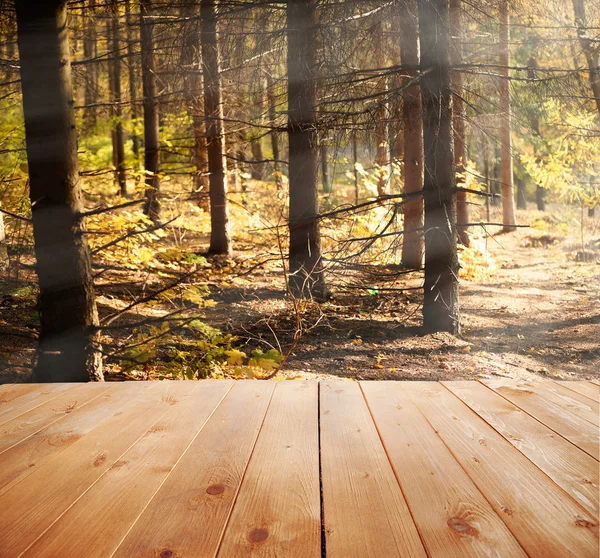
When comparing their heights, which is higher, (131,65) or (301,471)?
(131,65)

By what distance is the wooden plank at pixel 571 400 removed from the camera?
222 cm

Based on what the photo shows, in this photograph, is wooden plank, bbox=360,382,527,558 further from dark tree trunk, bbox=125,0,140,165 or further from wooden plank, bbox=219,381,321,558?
dark tree trunk, bbox=125,0,140,165

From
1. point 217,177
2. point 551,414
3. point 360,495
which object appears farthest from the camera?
point 217,177

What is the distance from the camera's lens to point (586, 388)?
2631 mm

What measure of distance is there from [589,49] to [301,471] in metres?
5.19

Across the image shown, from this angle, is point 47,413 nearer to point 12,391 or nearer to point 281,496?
point 12,391

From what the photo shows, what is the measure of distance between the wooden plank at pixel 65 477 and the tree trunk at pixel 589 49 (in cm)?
392

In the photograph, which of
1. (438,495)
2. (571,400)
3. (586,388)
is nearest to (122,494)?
(438,495)

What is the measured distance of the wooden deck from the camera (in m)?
1.33

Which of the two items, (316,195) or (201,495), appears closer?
(201,495)

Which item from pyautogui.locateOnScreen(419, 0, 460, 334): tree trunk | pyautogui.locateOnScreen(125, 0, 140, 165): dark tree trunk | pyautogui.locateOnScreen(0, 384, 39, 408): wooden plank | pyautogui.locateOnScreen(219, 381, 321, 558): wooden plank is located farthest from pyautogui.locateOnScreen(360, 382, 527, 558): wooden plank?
pyautogui.locateOnScreen(125, 0, 140, 165): dark tree trunk

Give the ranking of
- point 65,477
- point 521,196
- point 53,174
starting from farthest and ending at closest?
point 521,196
point 53,174
point 65,477

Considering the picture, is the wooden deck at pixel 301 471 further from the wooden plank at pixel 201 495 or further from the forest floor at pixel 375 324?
the forest floor at pixel 375 324

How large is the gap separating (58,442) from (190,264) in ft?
21.4
